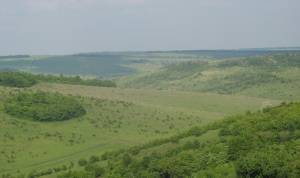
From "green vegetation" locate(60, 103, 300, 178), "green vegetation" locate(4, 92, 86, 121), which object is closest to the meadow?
"green vegetation" locate(60, 103, 300, 178)

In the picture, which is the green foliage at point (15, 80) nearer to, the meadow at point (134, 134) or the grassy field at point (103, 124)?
the meadow at point (134, 134)

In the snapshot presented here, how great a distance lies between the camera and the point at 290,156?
205ft

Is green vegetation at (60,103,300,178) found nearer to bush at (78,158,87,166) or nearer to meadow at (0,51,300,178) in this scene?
meadow at (0,51,300,178)

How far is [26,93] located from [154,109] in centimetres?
3297

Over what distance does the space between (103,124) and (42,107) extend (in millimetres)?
15040

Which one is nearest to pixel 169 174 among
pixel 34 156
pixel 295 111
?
pixel 295 111

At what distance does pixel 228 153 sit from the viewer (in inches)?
2783

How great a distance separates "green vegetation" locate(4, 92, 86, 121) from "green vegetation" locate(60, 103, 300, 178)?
132ft

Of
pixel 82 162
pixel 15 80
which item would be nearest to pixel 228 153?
pixel 82 162

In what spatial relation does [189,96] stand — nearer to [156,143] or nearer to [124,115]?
[124,115]

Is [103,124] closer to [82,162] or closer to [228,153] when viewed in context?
[82,162]

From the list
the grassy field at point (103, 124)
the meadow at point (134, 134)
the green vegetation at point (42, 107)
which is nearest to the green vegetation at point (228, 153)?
the meadow at point (134, 134)

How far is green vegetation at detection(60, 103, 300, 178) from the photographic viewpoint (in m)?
62.0

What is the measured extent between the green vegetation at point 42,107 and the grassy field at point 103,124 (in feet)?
7.39
